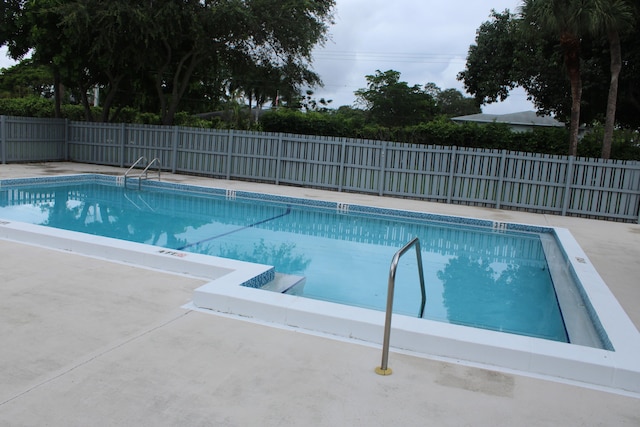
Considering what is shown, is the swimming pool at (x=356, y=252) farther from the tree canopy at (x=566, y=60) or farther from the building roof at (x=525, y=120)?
the building roof at (x=525, y=120)

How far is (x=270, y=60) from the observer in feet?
60.9

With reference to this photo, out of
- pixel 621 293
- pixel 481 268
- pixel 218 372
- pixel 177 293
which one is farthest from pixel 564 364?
pixel 481 268

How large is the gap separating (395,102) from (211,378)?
40.5 meters

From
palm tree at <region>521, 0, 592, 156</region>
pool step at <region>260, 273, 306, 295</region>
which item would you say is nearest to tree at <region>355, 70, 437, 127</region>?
palm tree at <region>521, 0, 592, 156</region>

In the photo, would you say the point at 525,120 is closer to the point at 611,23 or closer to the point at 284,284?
the point at 611,23

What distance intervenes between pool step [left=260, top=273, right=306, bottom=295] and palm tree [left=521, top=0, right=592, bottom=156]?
994 centimetres

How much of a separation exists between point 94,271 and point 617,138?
13852 millimetres

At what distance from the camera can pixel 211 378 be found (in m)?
3.22

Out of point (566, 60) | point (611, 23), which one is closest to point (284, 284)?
point (611, 23)

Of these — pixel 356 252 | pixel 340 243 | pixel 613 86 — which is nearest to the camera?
pixel 356 252

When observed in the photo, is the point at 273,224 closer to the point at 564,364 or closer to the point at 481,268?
the point at 481,268

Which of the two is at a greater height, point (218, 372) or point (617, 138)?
point (617, 138)

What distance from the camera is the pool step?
17.6ft

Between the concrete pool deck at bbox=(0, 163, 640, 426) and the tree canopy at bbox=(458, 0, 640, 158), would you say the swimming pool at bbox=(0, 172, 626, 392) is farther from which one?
the tree canopy at bbox=(458, 0, 640, 158)
